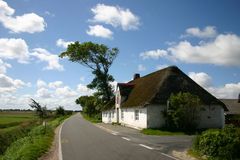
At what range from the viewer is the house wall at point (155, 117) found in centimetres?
3291

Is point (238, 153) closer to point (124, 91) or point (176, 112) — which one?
point (176, 112)

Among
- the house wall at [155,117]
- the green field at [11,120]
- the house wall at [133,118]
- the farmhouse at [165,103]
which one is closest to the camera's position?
the house wall at [155,117]

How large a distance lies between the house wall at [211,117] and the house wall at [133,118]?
5486 millimetres

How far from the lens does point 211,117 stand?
34.5m

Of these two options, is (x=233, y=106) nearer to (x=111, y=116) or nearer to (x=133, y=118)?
(x=111, y=116)

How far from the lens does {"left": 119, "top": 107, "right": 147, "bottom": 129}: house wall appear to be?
33.9m

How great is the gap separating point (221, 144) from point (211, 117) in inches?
827

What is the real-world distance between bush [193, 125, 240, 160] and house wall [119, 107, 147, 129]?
60.4ft

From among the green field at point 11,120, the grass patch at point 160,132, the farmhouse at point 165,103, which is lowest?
the grass patch at point 160,132

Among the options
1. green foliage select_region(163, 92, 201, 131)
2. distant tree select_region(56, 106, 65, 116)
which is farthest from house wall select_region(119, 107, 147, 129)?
distant tree select_region(56, 106, 65, 116)

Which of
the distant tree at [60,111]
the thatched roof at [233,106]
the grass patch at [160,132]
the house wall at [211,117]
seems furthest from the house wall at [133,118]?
the distant tree at [60,111]

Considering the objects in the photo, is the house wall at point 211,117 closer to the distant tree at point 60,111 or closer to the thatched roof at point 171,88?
the thatched roof at point 171,88

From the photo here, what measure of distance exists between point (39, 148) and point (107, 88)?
4378 centimetres

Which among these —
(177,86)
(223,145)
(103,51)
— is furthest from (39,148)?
(103,51)
